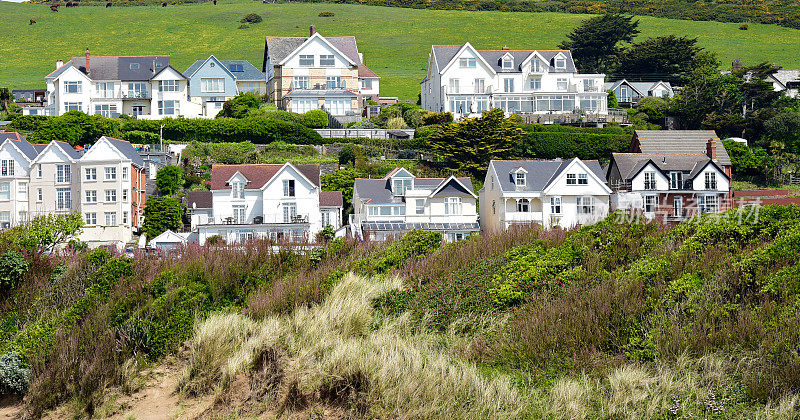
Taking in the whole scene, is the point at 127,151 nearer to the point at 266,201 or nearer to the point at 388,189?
the point at 266,201

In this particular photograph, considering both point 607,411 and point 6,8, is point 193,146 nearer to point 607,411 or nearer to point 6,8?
point 607,411

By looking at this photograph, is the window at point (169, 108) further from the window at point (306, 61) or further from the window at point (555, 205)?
the window at point (555, 205)

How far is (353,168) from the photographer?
5412 centimetres

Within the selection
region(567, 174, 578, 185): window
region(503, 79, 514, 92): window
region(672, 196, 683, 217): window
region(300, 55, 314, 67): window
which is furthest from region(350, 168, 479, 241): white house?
region(300, 55, 314, 67): window

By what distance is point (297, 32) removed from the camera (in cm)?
12406

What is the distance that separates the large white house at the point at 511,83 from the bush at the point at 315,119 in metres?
10.5

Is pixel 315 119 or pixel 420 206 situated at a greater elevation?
pixel 315 119

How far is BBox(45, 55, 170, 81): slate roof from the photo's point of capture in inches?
2776

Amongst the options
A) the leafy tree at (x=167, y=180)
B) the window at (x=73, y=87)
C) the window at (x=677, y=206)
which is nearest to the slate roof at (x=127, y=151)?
the leafy tree at (x=167, y=180)

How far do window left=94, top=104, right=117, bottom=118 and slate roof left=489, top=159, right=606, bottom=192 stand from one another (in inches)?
1447

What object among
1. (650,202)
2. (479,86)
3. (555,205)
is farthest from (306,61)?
(650,202)

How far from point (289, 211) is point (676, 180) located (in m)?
21.7

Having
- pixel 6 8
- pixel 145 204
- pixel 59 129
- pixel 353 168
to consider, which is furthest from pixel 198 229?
pixel 6 8

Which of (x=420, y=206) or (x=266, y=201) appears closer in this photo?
(x=266, y=201)
